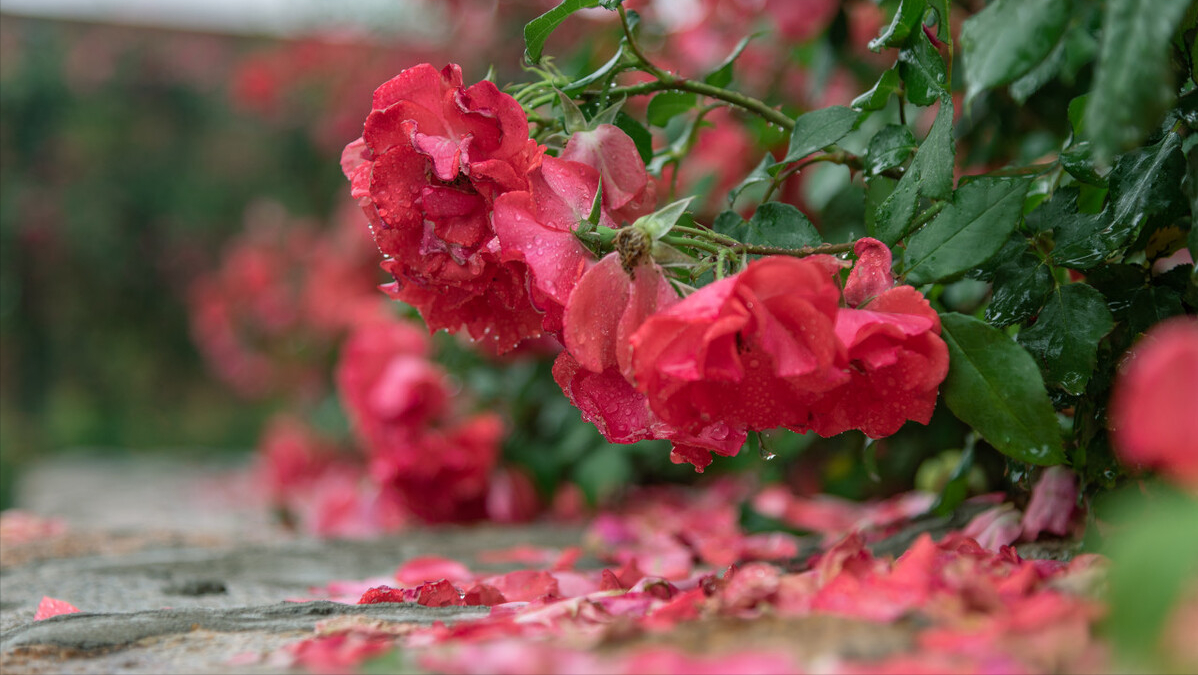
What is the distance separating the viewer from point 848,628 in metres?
0.39

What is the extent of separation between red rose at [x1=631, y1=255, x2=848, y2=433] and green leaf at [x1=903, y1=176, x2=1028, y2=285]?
11 cm

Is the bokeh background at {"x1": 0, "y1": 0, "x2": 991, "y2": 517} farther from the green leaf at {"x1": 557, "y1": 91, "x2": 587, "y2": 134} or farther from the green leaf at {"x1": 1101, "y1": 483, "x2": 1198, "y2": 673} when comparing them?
the green leaf at {"x1": 1101, "y1": 483, "x2": 1198, "y2": 673}

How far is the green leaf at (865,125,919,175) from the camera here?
2.03 ft

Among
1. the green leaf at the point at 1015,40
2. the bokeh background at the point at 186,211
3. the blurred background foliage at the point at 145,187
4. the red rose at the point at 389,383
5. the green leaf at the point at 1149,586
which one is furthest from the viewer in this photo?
the blurred background foliage at the point at 145,187

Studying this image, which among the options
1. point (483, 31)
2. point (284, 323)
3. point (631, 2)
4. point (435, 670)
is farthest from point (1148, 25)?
point (284, 323)

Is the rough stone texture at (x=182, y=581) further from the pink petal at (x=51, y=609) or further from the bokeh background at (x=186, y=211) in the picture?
the bokeh background at (x=186, y=211)

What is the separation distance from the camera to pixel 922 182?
54cm

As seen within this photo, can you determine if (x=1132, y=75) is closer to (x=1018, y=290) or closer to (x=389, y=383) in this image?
(x=1018, y=290)

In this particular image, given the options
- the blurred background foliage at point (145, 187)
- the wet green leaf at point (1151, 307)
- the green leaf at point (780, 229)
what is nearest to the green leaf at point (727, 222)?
the green leaf at point (780, 229)

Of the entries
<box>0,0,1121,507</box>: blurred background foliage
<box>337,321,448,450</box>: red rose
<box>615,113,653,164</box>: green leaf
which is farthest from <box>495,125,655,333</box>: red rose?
<box>0,0,1121,507</box>: blurred background foliage

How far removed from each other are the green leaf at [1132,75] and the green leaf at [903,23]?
8.4 inches

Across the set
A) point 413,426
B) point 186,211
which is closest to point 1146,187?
point 413,426

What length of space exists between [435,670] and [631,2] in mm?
1050

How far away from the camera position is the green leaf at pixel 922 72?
0.59m
